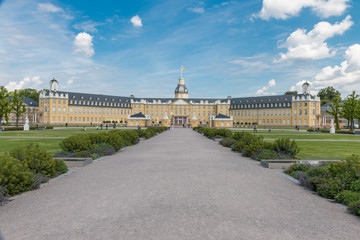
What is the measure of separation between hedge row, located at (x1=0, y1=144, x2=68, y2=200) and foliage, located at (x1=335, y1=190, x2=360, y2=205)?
8.11 meters

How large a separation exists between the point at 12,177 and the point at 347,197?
27.4 ft

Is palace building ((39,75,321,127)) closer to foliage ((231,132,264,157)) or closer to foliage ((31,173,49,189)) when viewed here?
foliage ((231,132,264,157))

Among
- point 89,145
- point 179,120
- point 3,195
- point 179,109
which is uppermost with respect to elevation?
point 179,109

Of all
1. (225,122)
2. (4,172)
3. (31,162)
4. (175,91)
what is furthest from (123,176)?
(175,91)

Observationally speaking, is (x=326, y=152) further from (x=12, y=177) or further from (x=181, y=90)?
(x=181, y=90)

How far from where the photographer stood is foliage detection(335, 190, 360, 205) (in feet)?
19.6

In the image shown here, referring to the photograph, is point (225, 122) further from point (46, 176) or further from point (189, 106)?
point (46, 176)

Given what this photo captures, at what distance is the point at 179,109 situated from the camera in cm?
11919

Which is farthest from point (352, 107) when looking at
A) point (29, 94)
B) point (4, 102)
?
point (29, 94)

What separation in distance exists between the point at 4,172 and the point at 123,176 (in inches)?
145

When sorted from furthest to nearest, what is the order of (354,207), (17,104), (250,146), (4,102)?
(17,104)
(4,102)
(250,146)
(354,207)

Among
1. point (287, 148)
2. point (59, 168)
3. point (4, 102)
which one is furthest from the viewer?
point (4, 102)

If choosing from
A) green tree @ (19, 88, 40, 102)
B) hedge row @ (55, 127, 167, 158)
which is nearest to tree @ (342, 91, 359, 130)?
hedge row @ (55, 127, 167, 158)

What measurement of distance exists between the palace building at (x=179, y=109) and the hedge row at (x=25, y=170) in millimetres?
68004
